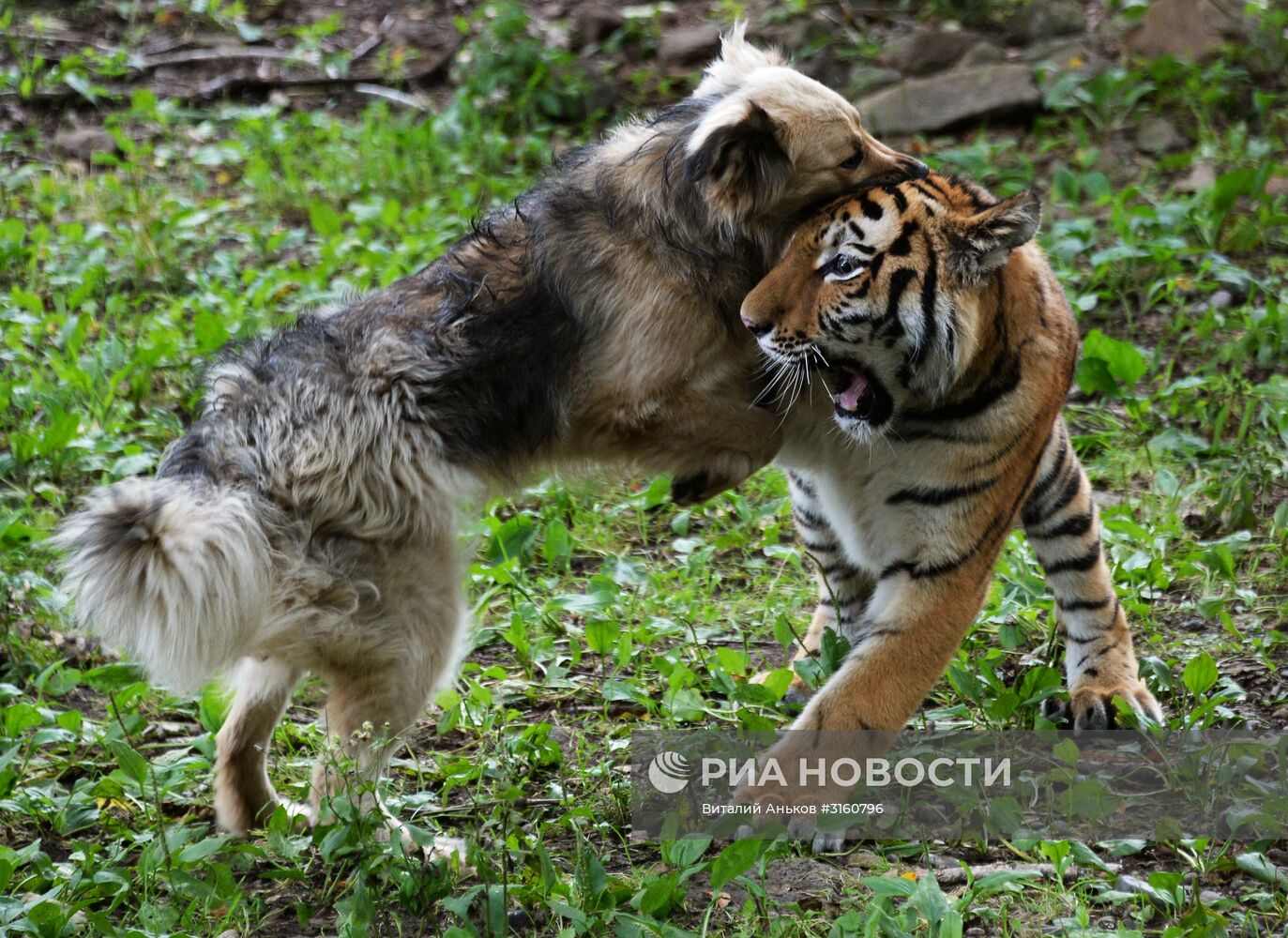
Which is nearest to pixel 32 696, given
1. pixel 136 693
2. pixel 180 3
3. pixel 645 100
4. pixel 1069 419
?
pixel 136 693

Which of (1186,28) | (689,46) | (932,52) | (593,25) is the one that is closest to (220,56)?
(593,25)

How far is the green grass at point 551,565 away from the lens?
3.64 metres

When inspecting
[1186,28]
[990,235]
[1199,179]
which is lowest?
[990,235]

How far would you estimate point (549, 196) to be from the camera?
4.62m

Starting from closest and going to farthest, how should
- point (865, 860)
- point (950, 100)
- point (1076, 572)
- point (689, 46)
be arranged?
1. point (865, 860)
2. point (1076, 572)
3. point (950, 100)
4. point (689, 46)

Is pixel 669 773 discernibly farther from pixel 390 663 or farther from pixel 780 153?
pixel 780 153

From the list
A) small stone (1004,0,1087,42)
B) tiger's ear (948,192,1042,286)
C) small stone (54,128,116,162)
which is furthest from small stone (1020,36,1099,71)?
small stone (54,128,116,162)

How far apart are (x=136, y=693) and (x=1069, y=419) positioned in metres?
4.06

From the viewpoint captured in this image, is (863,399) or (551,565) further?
(551,565)

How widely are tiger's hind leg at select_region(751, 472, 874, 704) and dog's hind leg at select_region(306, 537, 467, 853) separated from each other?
49.8 inches

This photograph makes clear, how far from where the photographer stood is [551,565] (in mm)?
5652

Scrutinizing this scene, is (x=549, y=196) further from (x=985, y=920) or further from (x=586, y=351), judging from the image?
(x=985, y=920)

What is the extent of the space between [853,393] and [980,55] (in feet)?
19.3

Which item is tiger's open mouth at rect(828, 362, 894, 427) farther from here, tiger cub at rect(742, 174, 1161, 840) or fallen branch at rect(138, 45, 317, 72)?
fallen branch at rect(138, 45, 317, 72)
